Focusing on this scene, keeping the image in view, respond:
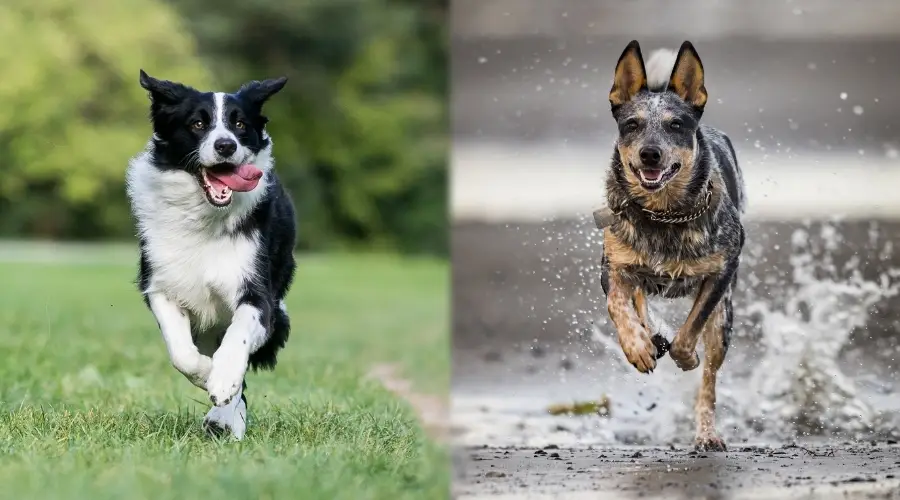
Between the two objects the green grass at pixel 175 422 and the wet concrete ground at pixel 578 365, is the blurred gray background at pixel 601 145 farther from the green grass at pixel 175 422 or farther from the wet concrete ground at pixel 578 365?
the green grass at pixel 175 422

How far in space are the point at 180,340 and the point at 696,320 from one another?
1817 mm

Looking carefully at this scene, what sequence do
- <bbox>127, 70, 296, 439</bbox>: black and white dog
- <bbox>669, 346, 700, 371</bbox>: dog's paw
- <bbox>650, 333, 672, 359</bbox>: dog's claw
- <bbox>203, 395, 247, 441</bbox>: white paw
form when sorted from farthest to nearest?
<bbox>650, 333, 672, 359</bbox>: dog's claw
<bbox>669, 346, 700, 371</bbox>: dog's paw
<bbox>203, 395, 247, 441</bbox>: white paw
<bbox>127, 70, 296, 439</bbox>: black and white dog

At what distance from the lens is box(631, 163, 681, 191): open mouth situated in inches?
151

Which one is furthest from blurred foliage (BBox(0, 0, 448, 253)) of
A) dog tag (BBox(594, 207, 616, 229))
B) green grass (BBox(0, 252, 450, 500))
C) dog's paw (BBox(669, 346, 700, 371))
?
dog's paw (BBox(669, 346, 700, 371))

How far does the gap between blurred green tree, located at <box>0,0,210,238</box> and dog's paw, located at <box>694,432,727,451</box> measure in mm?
Answer: 11519

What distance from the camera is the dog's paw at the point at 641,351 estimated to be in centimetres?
377

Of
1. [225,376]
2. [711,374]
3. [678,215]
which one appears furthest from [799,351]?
[225,376]

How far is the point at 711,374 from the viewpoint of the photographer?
13.7 feet

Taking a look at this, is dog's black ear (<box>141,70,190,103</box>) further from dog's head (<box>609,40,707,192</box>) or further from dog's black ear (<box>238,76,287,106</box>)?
dog's head (<box>609,40,707,192</box>)

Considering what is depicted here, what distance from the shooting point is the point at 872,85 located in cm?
469

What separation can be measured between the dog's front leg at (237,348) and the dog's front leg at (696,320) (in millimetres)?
1485

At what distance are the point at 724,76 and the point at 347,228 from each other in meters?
13.4

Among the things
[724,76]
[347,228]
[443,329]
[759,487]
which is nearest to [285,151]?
[347,228]

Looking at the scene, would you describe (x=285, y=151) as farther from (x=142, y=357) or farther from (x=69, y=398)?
(x=69, y=398)
